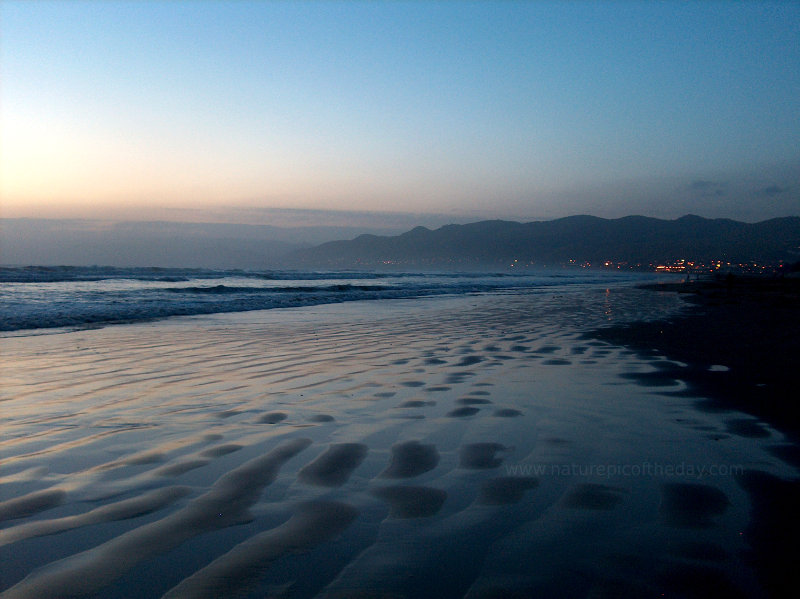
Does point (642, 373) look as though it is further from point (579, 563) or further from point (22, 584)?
point (22, 584)

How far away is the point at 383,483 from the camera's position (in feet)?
11.0

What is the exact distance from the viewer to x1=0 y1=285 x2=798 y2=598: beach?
2.31m

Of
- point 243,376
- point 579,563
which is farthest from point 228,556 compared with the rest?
point 243,376

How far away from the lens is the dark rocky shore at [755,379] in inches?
100

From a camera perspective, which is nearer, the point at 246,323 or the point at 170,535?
the point at 170,535

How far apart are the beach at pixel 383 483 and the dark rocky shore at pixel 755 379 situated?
0.04 meters

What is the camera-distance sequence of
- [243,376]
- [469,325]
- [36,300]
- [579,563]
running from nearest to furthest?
[579,563], [243,376], [469,325], [36,300]

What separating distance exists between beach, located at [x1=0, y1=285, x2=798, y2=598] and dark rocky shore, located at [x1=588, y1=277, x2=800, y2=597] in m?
0.04

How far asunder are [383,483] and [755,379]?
5.50 metres

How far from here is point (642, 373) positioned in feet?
23.2

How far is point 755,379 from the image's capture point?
21.4 feet

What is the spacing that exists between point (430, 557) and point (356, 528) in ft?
1.54

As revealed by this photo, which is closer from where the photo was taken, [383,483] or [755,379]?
[383,483]

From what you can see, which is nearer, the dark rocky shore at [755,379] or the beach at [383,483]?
the beach at [383,483]
